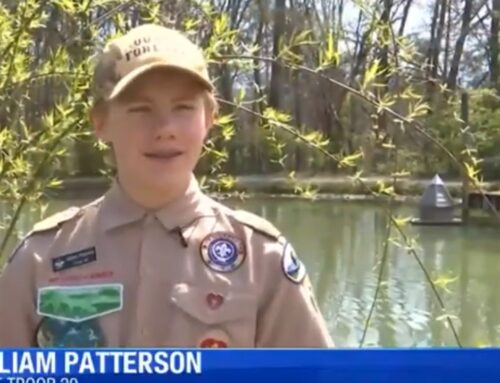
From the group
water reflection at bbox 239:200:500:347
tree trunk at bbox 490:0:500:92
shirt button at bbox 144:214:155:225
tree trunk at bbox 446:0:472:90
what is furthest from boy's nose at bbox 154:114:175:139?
tree trunk at bbox 490:0:500:92

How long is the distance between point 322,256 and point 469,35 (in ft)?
26.6

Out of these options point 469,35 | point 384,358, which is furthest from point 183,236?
point 469,35

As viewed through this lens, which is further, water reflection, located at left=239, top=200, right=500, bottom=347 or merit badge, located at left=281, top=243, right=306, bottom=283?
water reflection, located at left=239, top=200, right=500, bottom=347

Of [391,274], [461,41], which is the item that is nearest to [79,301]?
[391,274]

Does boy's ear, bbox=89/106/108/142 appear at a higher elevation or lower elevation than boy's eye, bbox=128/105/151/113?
lower

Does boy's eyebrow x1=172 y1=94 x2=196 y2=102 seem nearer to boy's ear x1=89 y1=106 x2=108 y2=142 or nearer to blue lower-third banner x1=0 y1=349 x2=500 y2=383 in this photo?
boy's ear x1=89 y1=106 x2=108 y2=142

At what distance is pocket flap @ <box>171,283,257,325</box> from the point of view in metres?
1.12

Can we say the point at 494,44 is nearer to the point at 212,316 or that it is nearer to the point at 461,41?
the point at 461,41

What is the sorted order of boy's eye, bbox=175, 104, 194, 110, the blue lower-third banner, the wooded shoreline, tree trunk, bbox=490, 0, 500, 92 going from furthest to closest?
tree trunk, bbox=490, 0, 500, 92
the wooded shoreline
boy's eye, bbox=175, 104, 194, 110
the blue lower-third banner

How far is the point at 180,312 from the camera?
1.11 m

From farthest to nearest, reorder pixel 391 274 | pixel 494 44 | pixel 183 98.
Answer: pixel 494 44 < pixel 391 274 < pixel 183 98

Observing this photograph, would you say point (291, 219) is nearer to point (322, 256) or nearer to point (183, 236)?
point (322, 256)

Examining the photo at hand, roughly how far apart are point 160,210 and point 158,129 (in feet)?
0.32

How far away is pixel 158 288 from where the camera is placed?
112cm
